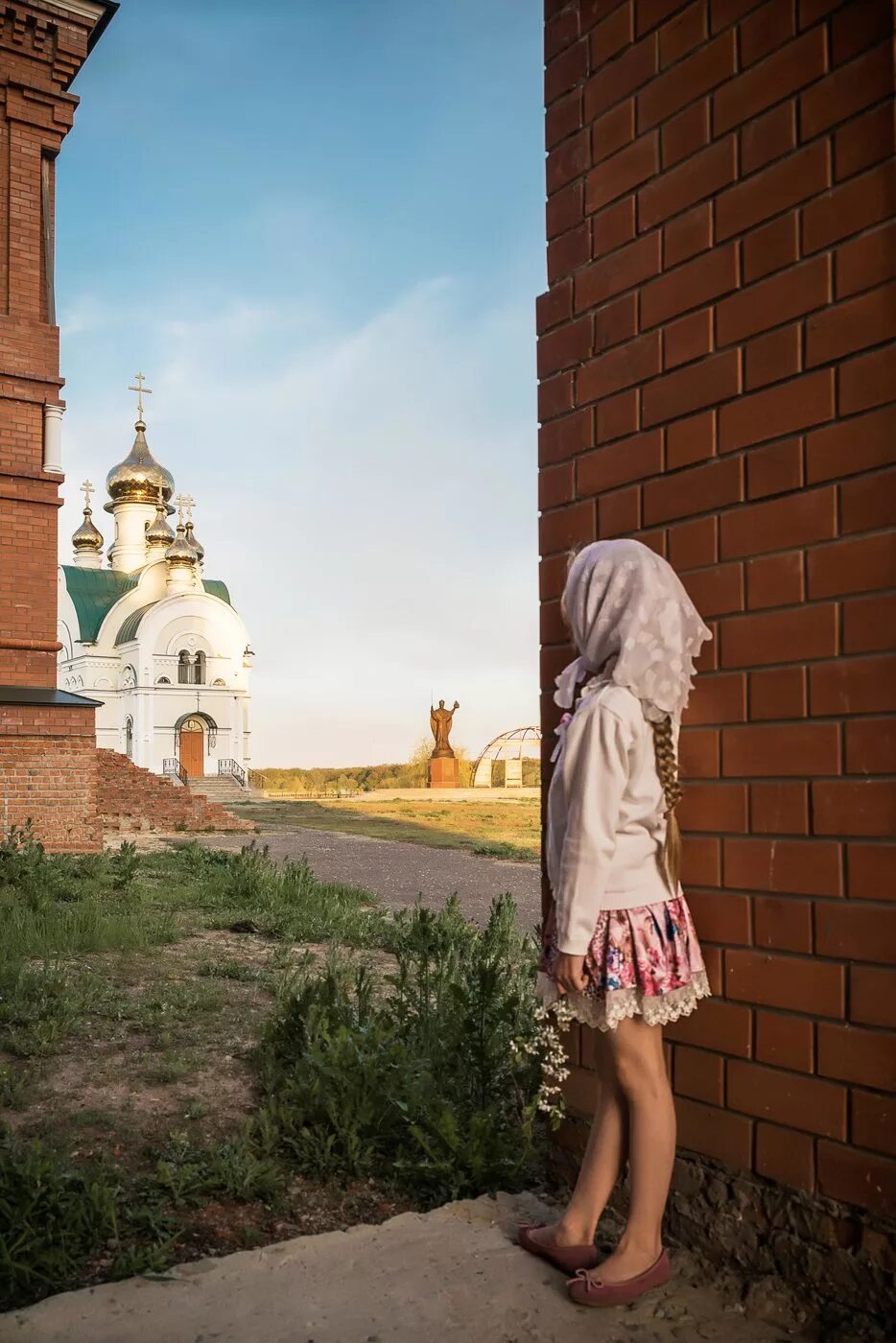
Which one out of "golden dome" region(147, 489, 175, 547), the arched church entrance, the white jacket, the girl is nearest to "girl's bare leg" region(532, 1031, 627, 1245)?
the girl

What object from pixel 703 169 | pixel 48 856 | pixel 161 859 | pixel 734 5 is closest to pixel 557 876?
pixel 703 169

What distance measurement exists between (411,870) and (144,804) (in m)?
8.34

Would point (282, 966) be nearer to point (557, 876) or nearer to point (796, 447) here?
point (557, 876)

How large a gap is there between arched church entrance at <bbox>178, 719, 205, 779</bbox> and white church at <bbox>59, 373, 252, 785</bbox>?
0.04 metres

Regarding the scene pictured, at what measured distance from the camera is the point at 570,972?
2152 mm

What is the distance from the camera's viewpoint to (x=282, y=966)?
Answer: 5941mm

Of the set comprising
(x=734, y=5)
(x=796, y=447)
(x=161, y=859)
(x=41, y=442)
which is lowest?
(x=161, y=859)

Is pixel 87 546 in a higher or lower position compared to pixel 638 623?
higher

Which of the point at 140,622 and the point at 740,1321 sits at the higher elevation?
the point at 140,622

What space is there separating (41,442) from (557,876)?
12197mm

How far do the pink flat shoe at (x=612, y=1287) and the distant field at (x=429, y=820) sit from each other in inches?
394

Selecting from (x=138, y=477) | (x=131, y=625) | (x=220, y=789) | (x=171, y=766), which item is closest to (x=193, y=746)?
(x=171, y=766)

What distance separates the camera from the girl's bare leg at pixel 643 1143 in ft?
7.35

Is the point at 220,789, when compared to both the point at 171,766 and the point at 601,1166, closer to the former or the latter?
the point at 171,766
